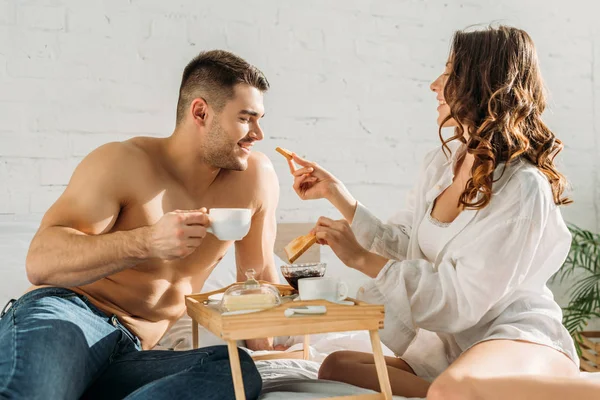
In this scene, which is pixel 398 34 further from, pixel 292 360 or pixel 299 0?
pixel 292 360

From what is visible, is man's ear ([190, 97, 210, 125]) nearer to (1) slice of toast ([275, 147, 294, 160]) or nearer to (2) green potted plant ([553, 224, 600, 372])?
(1) slice of toast ([275, 147, 294, 160])

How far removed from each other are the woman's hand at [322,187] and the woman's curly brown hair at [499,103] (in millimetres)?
498

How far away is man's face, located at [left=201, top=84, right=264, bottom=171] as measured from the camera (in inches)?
85.3

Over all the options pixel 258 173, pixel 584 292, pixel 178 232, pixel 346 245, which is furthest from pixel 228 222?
pixel 584 292

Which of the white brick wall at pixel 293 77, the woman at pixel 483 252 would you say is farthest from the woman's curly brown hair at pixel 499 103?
the white brick wall at pixel 293 77

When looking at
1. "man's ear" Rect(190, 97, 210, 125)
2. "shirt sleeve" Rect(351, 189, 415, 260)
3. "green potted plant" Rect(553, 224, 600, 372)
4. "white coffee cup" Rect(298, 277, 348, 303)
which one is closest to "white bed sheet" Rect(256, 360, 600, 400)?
"white coffee cup" Rect(298, 277, 348, 303)

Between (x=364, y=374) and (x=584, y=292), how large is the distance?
2.22m

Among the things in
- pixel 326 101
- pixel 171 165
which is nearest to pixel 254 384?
pixel 171 165

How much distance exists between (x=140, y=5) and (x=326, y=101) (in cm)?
97

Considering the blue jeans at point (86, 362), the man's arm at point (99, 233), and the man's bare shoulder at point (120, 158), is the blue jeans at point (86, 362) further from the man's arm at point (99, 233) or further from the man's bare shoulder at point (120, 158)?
the man's bare shoulder at point (120, 158)

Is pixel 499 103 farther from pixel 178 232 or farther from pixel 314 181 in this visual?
pixel 178 232

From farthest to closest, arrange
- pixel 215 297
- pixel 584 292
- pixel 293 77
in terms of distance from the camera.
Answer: pixel 584 292, pixel 293 77, pixel 215 297

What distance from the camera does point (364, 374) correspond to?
194cm

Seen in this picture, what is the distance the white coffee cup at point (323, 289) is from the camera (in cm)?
169
